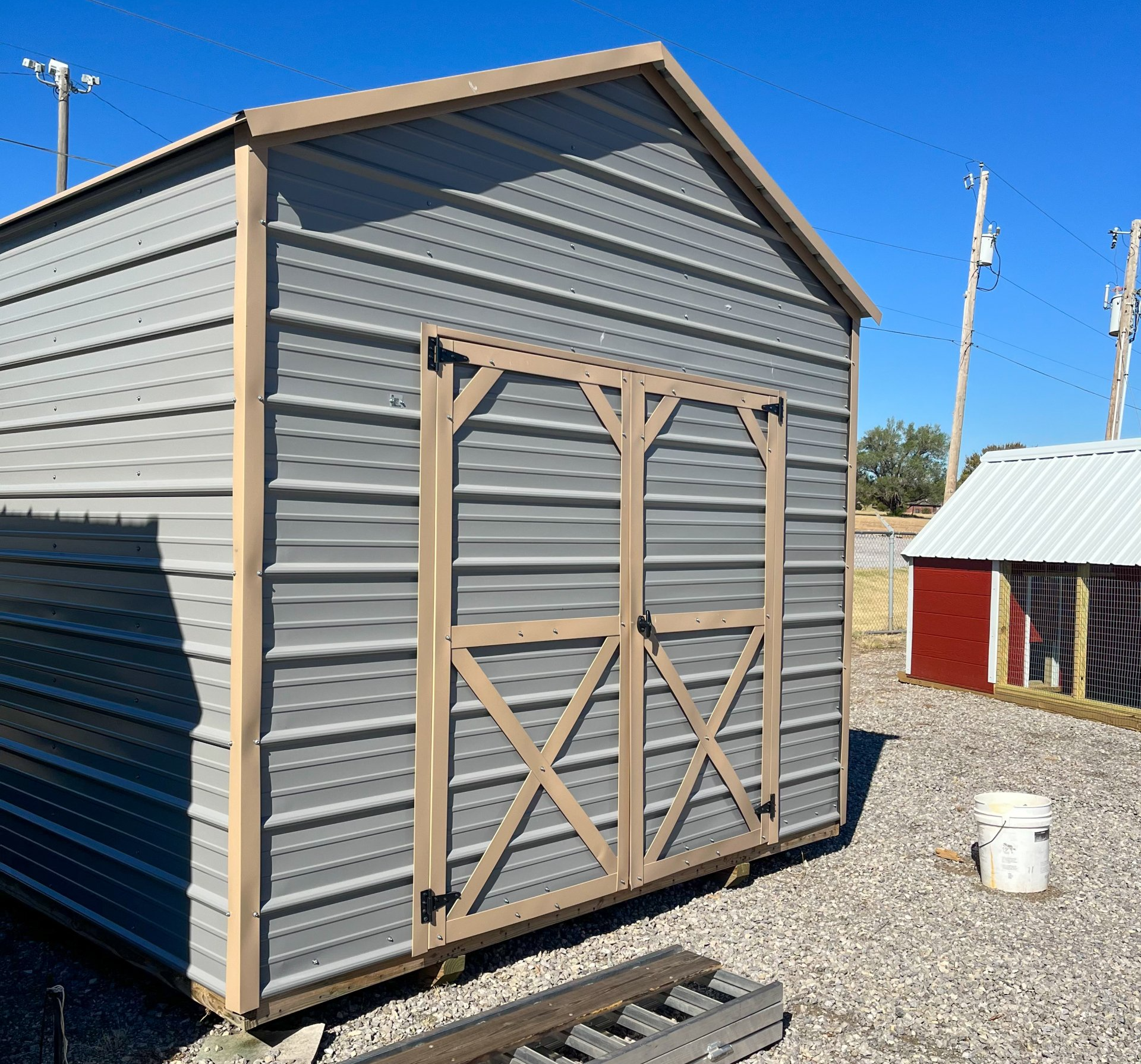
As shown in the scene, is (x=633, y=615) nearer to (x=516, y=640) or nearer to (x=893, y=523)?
(x=516, y=640)

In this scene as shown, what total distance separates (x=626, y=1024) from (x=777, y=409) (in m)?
3.65

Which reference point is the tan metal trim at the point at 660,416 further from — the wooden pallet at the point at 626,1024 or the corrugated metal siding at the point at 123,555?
the wooden pallet at the point at 626,1024

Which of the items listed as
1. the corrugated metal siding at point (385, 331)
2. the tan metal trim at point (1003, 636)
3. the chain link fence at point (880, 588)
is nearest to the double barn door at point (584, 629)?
the corrugated metal siding at point (385, 331)

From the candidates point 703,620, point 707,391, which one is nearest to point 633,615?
point 703,620

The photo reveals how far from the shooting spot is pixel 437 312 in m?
4.23

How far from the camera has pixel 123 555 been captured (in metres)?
4.14

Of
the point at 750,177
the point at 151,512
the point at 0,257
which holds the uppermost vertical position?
the point at 750,177

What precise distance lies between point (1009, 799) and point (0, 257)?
7.01 meters

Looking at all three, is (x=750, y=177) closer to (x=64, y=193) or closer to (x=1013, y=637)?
(x=64, y=193)

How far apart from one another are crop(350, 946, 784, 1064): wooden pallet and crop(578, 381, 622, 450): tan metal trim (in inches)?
101

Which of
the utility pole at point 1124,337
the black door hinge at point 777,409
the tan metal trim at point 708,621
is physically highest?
the utility pole at point 1124,337

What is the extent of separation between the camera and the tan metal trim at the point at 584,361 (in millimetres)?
4301

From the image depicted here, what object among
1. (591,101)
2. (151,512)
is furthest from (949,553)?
(151,512)

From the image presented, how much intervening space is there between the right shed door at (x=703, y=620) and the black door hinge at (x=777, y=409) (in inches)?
0.4
